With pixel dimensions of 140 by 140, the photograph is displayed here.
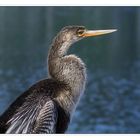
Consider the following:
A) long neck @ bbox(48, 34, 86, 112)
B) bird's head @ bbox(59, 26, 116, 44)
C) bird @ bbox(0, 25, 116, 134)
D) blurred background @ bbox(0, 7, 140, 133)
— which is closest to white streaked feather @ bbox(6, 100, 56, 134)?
bird @ bbox(0, 25, 116, 134)

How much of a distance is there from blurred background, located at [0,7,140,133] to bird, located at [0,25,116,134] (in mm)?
236

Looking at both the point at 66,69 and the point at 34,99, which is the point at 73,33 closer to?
the point at 66,69

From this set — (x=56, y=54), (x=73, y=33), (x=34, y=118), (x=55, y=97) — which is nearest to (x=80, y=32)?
(x=73, y=33)

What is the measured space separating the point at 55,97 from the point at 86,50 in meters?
0.52

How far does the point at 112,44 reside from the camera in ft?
12.8

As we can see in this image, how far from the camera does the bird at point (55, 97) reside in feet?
11.2

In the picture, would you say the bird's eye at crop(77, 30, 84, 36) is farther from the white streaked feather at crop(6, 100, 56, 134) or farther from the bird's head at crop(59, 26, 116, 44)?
the white streaked feather at crop(6, 100, 56, 134)

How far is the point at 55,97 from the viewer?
3.48 metres

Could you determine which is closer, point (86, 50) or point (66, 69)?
point (66, 69)

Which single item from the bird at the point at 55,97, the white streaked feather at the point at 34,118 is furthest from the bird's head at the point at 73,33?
the white streaked feather at the point at 34,118

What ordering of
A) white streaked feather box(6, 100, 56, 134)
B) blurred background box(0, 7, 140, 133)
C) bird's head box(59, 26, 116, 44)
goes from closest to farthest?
white streaked feather box(6, 100, 56, 134) → bird's head box(59, 26, 116, 44) → blurred background box(0, 7, 140, 133)

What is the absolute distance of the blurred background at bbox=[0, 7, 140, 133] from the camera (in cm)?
388

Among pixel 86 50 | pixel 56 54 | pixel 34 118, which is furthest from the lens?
pixel 86 50
